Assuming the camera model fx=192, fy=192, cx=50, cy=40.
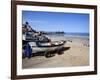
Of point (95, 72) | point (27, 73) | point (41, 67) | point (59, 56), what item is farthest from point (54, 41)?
point (95, 72)

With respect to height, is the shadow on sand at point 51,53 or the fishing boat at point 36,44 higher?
the fishing boat at point 36,44

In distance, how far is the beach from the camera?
74.2 inches

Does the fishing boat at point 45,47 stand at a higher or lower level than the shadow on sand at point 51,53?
higher

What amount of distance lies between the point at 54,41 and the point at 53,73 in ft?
1.06

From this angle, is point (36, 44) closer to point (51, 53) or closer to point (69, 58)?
point (51, 53)

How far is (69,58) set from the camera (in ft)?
6.52

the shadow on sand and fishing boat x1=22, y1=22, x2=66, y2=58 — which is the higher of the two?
fishing boat x1=22, y1=22, x2=66, y2=58

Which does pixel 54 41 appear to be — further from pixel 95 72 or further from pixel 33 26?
pixel 95 72

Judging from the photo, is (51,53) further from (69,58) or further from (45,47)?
(69,58)

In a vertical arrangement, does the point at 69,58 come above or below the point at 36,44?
below

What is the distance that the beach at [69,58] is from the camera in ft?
6.18

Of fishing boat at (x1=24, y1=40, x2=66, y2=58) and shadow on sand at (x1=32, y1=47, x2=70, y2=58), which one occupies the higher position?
fishing boat at (x1=24, y1=40, x2=66, y2=58)

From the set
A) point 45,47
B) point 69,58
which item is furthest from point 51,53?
point 69,58

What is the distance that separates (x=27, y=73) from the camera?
1.85 metres
